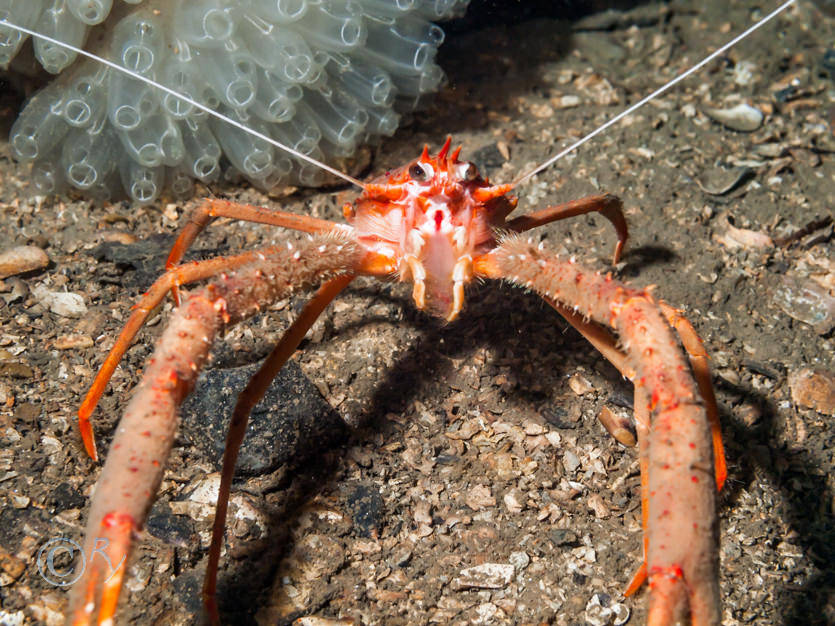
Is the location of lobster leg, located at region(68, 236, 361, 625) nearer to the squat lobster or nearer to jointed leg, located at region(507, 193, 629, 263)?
the squat lobster

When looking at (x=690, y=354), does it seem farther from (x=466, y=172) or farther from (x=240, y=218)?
(x=240, y=218)

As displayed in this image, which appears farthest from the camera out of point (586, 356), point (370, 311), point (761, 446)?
point (370, 311)

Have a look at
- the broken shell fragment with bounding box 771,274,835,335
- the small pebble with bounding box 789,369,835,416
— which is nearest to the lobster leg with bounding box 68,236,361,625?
the small pebble with bounding box 789,369,835,416

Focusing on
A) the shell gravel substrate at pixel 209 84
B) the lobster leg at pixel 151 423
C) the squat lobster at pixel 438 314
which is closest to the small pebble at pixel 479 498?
the squat lobster at pixel 438 314

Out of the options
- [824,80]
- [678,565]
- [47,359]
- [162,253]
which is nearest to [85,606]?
[678,565]

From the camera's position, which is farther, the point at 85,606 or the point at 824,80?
the point at 824,80

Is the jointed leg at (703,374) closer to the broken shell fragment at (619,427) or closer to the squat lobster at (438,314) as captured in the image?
the squat lobster at (438,314)

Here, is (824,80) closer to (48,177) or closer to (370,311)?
(370,311)
